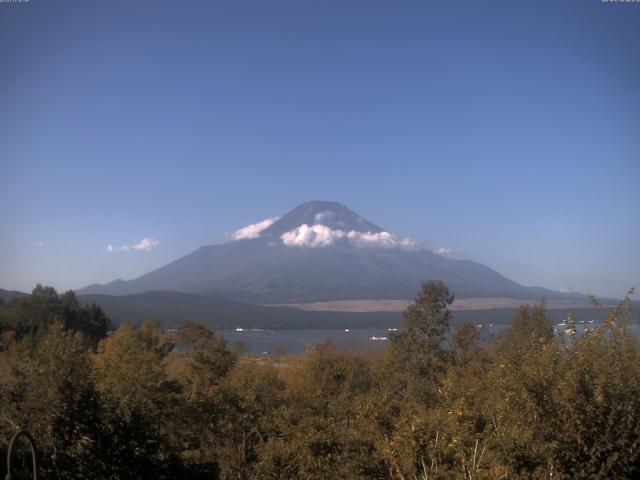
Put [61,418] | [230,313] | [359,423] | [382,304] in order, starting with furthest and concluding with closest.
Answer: [382,304] < [230,313] < [359,423] < [61,418]

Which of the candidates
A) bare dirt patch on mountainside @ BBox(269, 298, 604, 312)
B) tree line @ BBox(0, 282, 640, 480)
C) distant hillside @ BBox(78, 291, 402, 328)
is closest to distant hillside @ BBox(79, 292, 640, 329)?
distant hillside @ BBox(78, 291, 402, 328)

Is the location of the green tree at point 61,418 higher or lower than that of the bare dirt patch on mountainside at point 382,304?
higher

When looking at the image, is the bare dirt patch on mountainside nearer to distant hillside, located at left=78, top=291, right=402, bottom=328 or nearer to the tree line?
distant hillside, located at left=78, top=291, right=402, bottom=328

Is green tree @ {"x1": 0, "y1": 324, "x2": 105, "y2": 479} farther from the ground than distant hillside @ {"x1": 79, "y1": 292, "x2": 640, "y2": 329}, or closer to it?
farther from the ground

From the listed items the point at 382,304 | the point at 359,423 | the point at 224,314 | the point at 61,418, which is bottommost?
the point at 224,314

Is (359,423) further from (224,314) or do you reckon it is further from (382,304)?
(382,304)

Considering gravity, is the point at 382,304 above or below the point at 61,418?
below

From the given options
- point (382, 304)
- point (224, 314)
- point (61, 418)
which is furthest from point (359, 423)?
point (382, 304)

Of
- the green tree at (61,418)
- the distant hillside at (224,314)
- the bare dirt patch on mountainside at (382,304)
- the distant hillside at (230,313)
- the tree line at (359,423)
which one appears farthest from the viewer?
the bare dirt patch on mountainside at (382,304)

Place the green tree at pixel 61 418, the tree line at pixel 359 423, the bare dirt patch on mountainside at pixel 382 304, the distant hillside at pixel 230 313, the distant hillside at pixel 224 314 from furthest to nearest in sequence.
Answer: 1. the bare dirt patch on mountainside at pixel 382 304
2. the distant hillside at pixel 224 314
3. the distant hillside at pixel 230 313
4. the green tree at pixel 61 418
5. the tree line at pixel 359 423

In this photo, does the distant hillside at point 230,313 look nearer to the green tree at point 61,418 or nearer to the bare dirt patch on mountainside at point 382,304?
the bare dirt patch on mountainside at point 382,304

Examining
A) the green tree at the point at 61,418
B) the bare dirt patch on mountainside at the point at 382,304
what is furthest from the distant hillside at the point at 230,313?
the green tree at the point at 61,418

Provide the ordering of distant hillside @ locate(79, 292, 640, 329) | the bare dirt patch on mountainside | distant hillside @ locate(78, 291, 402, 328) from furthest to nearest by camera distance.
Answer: the bare dirt patch on mountainside → distant hillside @ locate(78, 291, 402, 328) → distant hillside @ locate(79, 292, 640, 329)

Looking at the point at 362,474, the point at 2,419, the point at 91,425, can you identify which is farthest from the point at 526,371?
the point at 2,419
